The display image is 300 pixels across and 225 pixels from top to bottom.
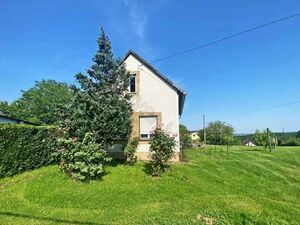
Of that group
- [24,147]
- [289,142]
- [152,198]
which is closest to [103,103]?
[24,147]

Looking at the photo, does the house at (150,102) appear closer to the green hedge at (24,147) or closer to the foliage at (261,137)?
the green hedge at (24,147)

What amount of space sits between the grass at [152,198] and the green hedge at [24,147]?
671mm

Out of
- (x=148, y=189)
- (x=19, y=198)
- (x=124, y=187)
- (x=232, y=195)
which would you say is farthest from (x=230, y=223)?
(x=19, y=198)

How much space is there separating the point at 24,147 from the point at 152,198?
8.11m

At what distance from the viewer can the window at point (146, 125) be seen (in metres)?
17.9

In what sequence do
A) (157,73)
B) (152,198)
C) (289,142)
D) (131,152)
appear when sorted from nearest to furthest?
(152,198), (131,152), (157,73), (289,142)

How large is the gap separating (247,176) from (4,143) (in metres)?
12.8

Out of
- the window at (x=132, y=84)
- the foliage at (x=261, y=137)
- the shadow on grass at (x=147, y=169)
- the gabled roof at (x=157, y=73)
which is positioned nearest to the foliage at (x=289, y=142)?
the foliage at (x=261, y=137)

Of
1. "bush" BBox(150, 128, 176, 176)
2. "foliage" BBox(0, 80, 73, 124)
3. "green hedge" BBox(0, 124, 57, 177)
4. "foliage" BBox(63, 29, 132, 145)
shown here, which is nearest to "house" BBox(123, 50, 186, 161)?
"foliage" BBox(63, 29, 132, 145)

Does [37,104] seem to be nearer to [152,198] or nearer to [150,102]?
[150,102]

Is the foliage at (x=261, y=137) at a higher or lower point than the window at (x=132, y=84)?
lower

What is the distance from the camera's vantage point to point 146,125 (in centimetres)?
1803

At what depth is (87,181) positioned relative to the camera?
505 inches

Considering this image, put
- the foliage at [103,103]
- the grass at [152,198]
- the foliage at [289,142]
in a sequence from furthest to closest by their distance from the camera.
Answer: the foliage at [289,142]
the foliage at [103,103]
the grass at [152,198]
